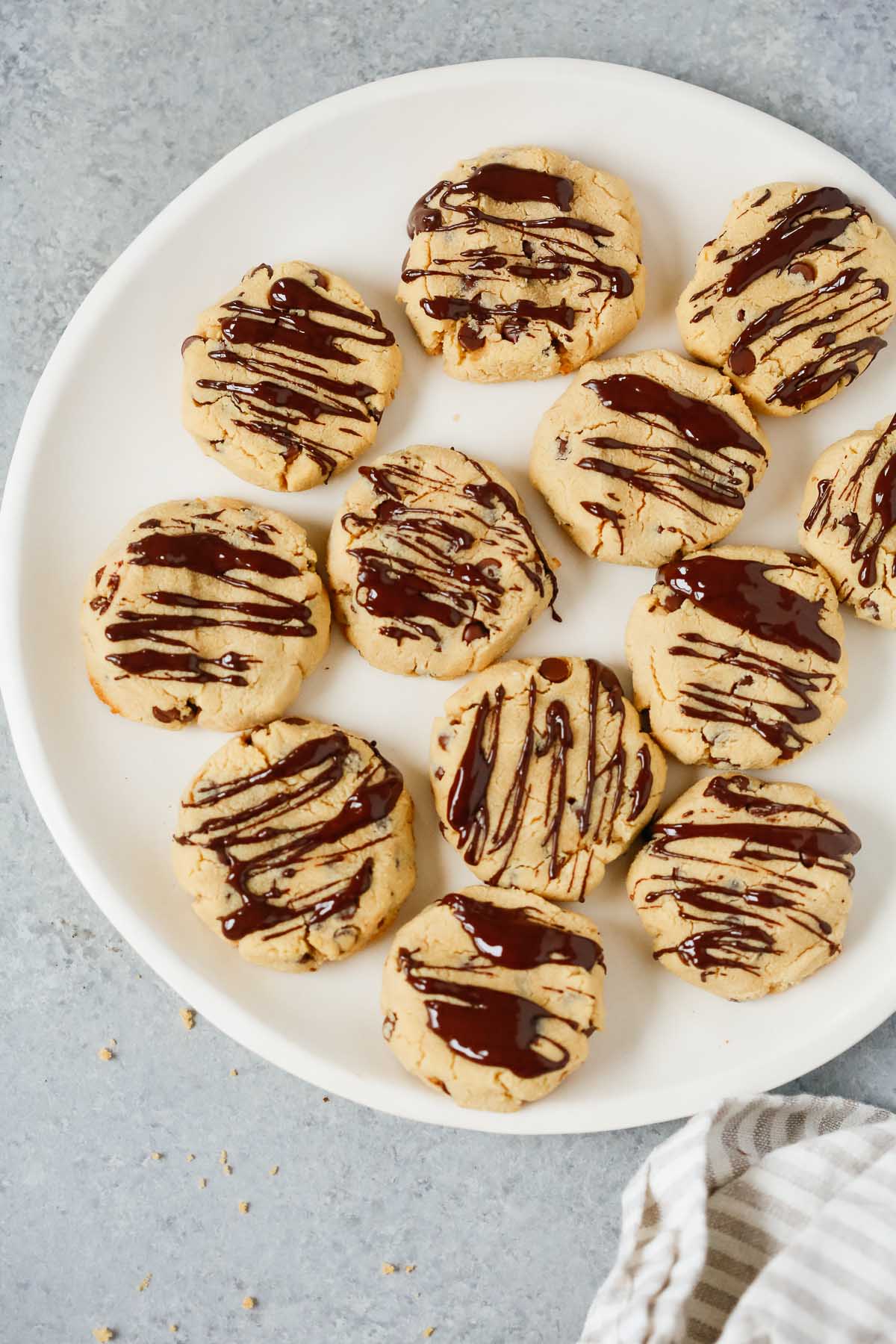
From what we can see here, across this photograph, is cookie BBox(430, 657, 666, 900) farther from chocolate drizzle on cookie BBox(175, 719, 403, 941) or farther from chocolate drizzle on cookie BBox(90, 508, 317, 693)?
chocolate drizzle on cookie BBox(90, 508, 317, 693)

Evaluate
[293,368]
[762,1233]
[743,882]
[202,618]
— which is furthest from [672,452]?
[762,1233]

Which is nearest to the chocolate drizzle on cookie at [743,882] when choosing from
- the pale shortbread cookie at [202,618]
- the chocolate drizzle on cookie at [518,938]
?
the chocolate drizzle on cookie at [518,938]

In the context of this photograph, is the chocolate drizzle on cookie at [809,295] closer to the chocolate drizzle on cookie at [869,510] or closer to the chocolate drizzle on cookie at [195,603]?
the chocolate drizzle on cookie at [869,510]

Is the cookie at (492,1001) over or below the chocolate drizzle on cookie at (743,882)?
below

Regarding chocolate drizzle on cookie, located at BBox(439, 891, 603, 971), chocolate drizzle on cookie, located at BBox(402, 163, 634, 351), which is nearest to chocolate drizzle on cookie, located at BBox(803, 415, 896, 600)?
chocolate drizzle on cookie, located at BBox(402, 163, 634, 351)

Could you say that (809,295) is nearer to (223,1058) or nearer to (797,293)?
(797,293)

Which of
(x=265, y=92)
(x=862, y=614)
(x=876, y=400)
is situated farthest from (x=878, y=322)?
(x=265, y=92)

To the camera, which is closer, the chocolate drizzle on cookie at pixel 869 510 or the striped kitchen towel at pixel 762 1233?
the striped kitchen towel at pixel 762 1233
